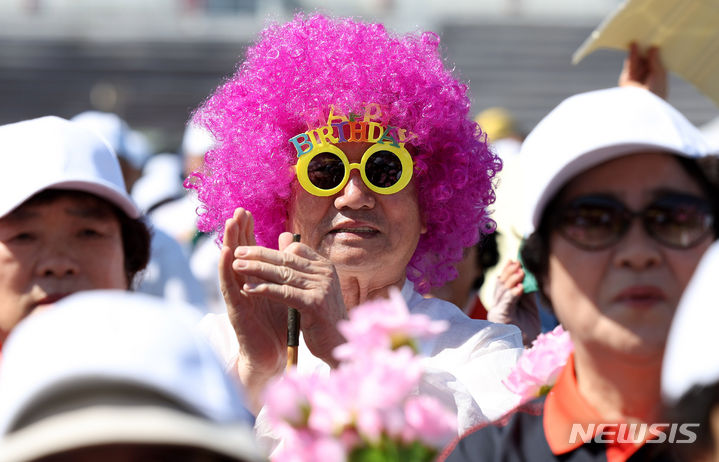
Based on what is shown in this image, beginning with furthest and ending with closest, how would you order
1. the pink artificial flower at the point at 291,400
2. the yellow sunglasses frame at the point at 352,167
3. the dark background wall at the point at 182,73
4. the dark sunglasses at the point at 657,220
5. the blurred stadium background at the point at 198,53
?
the blurred stadium background at the point at 198,53
the dark background wall at the point at 182,73
the yellow sunglasses frame at the point at 352,167
the dark sunglasses at the point at 657,220
the pink artificial flower at the point at 291,400

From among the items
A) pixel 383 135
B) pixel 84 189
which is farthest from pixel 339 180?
pixel 84 189

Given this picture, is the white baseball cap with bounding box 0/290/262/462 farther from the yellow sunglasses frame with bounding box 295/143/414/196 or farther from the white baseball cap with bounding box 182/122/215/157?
the white baseball cap with bounding box 182/122/215/157

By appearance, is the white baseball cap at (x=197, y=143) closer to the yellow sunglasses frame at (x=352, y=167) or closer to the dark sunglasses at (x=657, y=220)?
the yellow sunglasses frame at (x=352, y=167)

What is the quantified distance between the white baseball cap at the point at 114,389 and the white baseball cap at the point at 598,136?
35.0 inches

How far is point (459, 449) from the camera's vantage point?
216 centimetres

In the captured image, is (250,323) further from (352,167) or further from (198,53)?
(198,53)

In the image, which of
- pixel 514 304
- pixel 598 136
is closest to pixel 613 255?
pixel 598 136

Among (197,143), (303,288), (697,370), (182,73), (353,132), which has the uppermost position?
(182,73)

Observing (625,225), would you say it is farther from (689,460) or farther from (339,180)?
(339,180)

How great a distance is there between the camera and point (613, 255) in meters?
2.05

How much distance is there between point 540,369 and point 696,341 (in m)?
0.81

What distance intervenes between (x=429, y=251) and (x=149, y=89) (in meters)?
19.4

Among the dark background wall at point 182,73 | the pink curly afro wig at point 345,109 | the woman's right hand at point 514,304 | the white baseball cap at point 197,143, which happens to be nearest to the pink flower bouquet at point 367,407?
the pink curly afro wig at point 345,109

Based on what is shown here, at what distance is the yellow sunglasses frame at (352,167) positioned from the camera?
3.29 meters
